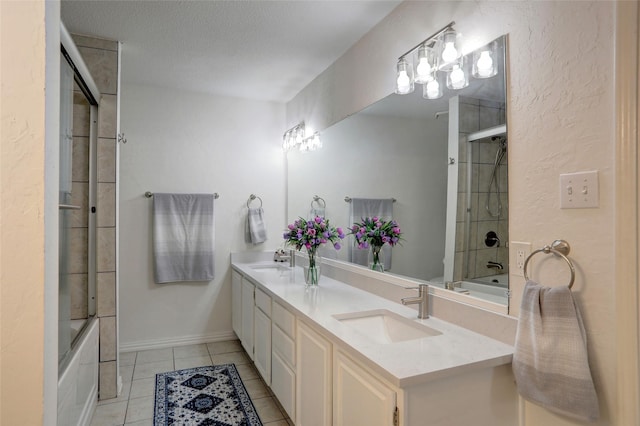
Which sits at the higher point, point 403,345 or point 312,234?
point 312,234

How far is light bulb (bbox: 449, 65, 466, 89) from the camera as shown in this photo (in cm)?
170

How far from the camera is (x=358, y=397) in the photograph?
1.39 m

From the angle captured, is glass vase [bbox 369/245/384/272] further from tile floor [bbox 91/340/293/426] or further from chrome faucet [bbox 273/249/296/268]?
chrome faucet [bbox 273/249/296/268]

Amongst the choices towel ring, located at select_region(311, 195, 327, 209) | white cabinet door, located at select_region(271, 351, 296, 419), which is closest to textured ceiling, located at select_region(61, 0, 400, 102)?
towel ring, located at select_region(311, 195, 327, 209)

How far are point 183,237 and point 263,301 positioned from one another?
1.32 meters

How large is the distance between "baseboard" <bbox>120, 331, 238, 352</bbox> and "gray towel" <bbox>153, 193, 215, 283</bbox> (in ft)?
1.86

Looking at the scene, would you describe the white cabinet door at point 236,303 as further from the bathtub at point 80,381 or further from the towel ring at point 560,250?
the towel ring at point 560,250

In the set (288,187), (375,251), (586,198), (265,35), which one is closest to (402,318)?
(375,251)

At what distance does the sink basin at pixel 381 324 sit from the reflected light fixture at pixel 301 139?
168 centimetres

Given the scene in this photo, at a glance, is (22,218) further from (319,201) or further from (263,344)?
(319,201)

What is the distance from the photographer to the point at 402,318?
1.81 meters

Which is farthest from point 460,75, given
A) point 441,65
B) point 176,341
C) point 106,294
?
point 176,341

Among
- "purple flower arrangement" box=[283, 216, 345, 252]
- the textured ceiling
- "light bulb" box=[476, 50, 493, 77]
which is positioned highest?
the textured ceiling

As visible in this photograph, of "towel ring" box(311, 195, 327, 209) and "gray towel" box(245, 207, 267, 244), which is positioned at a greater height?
"towel ring" box(311, 195, 327, 209)
